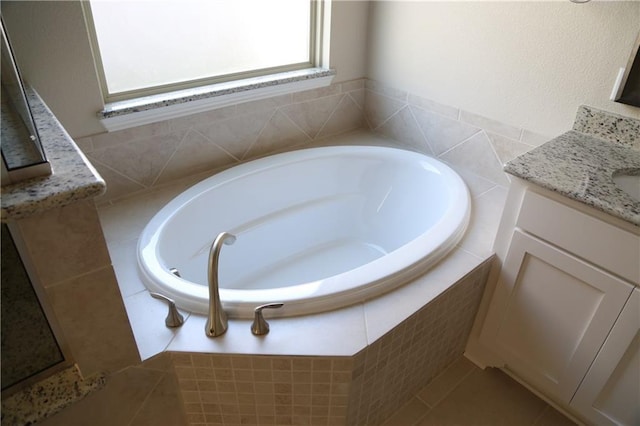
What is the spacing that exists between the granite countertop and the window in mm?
1303

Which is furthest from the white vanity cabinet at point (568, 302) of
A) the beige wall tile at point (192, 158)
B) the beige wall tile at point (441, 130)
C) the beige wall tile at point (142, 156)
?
the beige wall tile at point (142, 156)

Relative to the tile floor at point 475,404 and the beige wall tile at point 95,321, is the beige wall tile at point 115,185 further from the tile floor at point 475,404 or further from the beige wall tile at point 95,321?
the tile floor at point 475,404

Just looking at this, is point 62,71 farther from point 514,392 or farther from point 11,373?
point 514,392

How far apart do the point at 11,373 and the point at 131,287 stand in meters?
0.46

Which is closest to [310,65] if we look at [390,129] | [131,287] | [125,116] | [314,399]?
[390,129]

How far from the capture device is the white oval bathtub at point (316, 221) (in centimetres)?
157

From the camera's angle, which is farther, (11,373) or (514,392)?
(514,392)

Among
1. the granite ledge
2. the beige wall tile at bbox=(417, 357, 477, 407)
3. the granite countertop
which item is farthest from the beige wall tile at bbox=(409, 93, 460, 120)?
the granite ledge

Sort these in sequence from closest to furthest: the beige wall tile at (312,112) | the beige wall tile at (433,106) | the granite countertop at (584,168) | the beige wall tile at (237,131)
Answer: the granite countertop at (584,168) → the beige wall tile at (237,131) → the beige wall tile at (433,106) → the beige wall tile at (312,112)

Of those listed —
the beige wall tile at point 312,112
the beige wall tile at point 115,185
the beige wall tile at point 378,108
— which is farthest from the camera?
the beige wall tile at point 378,108

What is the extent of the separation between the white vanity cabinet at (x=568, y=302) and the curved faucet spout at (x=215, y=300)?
3.16 ft

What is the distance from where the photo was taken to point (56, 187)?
854mm

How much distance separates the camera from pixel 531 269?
1.52m

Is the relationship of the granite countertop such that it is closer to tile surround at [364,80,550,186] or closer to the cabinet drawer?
the cabinet drawer
